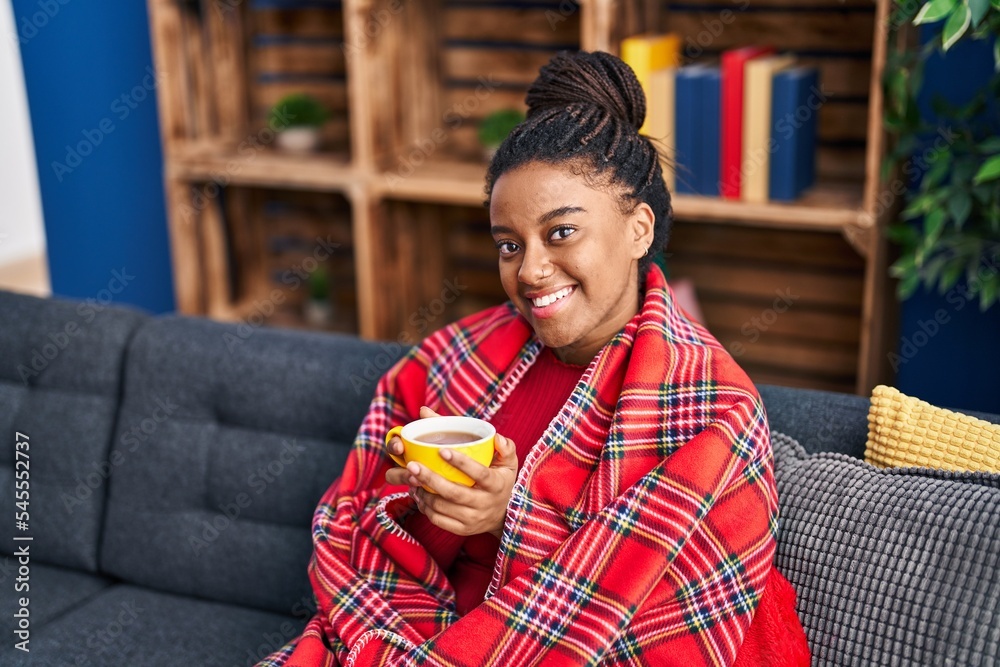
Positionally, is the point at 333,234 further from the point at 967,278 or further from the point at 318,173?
the point at 967,278

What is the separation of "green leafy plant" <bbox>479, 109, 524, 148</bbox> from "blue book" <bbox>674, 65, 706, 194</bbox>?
1.56ft

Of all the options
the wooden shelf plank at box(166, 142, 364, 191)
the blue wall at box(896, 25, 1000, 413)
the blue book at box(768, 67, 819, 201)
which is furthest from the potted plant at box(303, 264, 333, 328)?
the blue wall at box(896, 25, 1000, 413)

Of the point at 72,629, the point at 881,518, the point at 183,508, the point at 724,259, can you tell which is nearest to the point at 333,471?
the point at 183,508

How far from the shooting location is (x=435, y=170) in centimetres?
290

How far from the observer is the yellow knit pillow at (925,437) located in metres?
1.36

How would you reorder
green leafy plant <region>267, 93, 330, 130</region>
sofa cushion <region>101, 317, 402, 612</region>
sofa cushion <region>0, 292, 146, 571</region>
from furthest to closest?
green leafy plant <region>267, 93, 330, 130</region>
sofa cushion <region>0, 292, 146, 571</region>
sofa cushion <region>101, 317, 402, 612</region>

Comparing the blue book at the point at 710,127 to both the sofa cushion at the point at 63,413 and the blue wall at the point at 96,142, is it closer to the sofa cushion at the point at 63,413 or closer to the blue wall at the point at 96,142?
the sofa cushion at the point at 63,413

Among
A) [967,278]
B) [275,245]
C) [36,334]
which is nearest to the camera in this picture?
[36,334]

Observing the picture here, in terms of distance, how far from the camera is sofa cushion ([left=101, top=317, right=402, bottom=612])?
180cm

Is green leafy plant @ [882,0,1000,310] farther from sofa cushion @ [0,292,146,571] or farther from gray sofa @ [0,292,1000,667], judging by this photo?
sofa cushion @ [0,292,146,571]

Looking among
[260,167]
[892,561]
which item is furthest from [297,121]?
[892,561]

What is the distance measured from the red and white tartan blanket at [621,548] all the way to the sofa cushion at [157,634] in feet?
0.82

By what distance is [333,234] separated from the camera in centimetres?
343

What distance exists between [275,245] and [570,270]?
7.57ft
